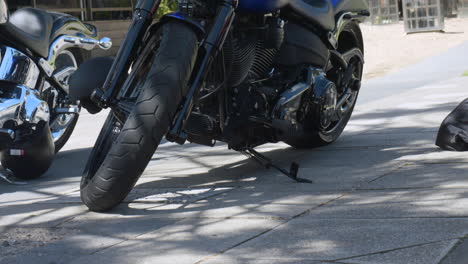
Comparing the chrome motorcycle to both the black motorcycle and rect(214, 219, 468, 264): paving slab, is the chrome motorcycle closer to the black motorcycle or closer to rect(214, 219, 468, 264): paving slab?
the black motorcycle

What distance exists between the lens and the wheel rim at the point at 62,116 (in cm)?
679

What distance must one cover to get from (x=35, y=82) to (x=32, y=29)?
16.8 inches

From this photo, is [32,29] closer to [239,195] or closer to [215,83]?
[215,83]

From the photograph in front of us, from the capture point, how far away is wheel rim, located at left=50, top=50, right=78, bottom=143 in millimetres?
6789

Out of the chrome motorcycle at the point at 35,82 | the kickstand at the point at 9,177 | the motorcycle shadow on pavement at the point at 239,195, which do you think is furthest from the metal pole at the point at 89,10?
the kickstand at the point at 9,177

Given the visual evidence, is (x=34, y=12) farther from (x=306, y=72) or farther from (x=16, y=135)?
(x=306, y=72)

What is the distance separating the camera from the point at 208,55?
4.32m

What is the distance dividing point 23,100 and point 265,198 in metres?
2.29

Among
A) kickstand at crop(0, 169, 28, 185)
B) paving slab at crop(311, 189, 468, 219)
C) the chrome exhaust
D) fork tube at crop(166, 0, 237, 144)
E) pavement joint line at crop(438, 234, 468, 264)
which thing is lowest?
kickstand at crop(0, 169, 28, 185)

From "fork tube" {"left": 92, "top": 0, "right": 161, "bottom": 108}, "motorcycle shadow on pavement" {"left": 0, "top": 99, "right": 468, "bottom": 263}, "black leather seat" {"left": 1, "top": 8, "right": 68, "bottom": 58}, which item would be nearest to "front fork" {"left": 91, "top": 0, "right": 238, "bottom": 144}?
"fork tube" {"left": 92, "top": 0, "right": 161, "bottom": 108}

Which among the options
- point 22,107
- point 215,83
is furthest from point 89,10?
point 215,83

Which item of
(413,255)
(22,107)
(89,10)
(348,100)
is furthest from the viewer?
(89,10)

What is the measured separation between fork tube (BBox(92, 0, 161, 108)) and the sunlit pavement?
0.62 metres

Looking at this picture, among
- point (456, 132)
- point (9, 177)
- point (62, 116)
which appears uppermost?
point (62, 116)
